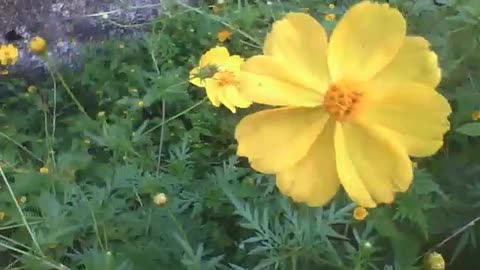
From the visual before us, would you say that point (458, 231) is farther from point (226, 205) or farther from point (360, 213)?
point (226, 205)

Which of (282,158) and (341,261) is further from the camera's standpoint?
(341,261)

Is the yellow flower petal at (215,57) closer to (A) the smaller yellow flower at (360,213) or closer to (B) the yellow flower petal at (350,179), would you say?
(A) the smaller yellow flower at (360,213)

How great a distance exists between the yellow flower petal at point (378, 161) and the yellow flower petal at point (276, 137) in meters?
0.03

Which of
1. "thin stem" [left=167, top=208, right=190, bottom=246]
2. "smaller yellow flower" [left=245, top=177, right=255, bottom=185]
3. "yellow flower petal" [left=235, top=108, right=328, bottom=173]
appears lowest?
"smaller yellow flower" [left=245, top=177, right=255, bottom=185]

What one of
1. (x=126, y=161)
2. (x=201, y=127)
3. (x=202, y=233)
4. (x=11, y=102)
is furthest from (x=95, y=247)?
(x=11, y=102)

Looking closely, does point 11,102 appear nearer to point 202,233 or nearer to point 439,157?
point 202,233

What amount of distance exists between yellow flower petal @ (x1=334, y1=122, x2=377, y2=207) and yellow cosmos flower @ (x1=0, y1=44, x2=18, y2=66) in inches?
60.2

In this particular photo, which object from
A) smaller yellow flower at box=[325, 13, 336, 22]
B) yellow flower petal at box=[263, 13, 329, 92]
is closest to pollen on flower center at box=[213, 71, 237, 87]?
smaller yellow flower at box=[325, 13, 336, 22]

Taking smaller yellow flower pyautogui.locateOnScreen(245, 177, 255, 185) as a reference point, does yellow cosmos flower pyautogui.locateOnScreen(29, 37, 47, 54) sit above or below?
above

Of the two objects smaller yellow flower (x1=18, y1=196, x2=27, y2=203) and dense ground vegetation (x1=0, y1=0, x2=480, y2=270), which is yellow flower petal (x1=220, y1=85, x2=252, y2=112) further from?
smaller yellow flower (x1=18, y1=196, x2=27, y2=203)

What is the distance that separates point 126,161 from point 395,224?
0.44 m

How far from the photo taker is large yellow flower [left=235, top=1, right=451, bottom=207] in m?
0.65

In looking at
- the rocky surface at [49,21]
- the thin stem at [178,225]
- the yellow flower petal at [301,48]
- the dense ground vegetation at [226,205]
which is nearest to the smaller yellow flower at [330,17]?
the dense ground vegetation at [226,205]

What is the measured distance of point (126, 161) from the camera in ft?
4.03
